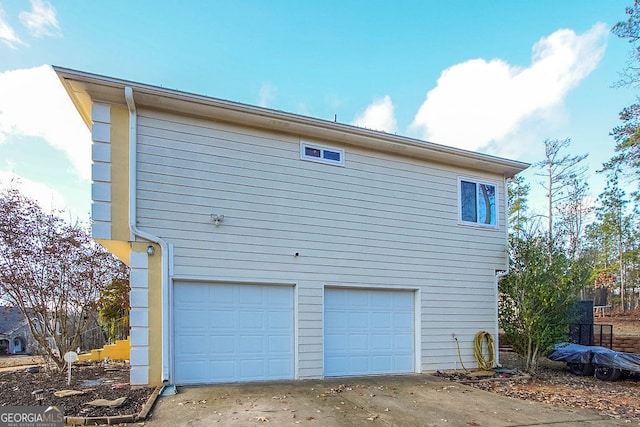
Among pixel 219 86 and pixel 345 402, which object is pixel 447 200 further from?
pixel 219 86

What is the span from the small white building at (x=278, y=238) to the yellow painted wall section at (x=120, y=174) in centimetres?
2

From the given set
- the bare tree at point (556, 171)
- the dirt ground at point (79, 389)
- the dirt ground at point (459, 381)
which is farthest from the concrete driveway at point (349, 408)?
the bare tree at point (556, 171)

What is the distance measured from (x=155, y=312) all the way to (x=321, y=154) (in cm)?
386

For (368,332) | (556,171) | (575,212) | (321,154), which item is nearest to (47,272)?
(321,154)

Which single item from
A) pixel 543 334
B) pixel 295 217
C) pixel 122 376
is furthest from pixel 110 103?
pixel 543 334

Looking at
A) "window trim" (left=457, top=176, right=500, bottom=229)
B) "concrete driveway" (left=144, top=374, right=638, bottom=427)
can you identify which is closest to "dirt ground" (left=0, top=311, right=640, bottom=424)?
"concrete driveway" (left=144, top=374, right=638, bottom=427)

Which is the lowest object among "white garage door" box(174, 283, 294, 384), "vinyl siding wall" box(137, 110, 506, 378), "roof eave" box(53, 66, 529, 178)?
"white garage door" box(174, 283, 294, 384)

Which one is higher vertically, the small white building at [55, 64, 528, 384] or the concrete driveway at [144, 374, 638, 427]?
the small white building at [55, 64, 528, 384]

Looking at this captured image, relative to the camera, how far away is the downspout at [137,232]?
19.2 feet

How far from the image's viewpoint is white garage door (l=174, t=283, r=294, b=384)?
616 centimetres

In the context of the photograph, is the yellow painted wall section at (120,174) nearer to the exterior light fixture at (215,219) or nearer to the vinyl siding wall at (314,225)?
the vinyl siding wall at (314,225)

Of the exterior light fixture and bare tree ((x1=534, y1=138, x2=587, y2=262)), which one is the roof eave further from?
bare tree ((x1=534, y1=138, x2=587, y2=262))

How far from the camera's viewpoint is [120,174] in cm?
603

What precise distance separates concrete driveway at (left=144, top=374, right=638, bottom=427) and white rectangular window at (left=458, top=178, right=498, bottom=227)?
3.73 meters
